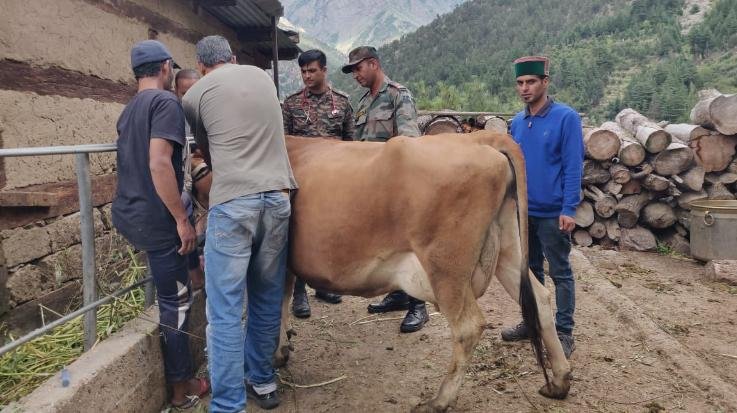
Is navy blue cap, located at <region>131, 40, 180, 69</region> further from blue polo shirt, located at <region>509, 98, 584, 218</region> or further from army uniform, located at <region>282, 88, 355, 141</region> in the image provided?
blue polo shirt, located at <region>509, 98, 584, 218</region>

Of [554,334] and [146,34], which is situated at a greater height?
[146,34]

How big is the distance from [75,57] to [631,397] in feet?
16.2

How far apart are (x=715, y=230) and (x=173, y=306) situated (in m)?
6.27

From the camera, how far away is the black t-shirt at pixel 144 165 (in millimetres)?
2682

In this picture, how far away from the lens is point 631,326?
4.23m

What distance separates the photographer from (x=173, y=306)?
9.80 ft

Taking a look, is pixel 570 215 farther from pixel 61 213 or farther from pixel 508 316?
pixel 61 213

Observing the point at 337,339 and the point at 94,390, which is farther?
the point at 337,339

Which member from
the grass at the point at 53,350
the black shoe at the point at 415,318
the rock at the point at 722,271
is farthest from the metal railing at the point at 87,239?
the rock at the point at 722,271

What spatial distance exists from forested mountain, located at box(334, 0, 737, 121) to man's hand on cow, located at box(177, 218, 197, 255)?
61.7 ft

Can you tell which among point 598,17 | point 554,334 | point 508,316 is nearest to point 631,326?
point 508,316

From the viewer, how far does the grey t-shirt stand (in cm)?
273

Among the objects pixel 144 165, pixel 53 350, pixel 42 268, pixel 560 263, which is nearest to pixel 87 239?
pixel 144 165

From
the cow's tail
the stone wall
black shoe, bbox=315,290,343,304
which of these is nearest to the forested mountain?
black shoe, bbox=315,290,343,304
